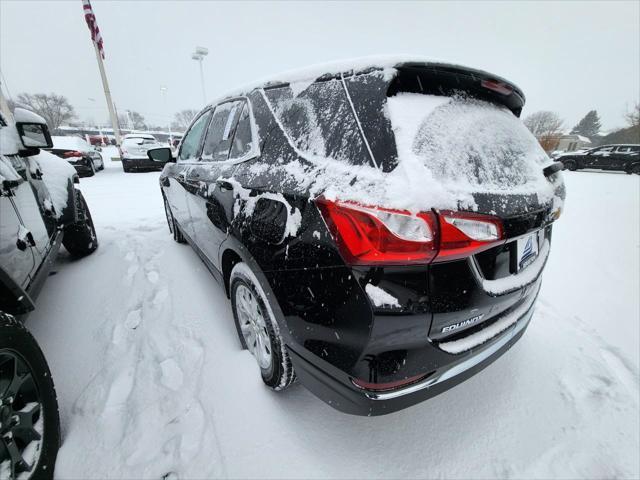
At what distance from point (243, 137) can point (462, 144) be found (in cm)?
125

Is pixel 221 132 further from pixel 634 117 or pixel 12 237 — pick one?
pixel 634 117

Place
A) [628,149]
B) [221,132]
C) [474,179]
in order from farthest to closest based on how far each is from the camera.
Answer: [628,149] → [221,132] → [474,179]

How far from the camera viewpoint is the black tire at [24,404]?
118 cm

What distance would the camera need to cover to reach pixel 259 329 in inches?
70.9

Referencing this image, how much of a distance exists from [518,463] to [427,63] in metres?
1.88

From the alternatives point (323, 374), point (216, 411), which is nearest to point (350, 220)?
point (323, 374)

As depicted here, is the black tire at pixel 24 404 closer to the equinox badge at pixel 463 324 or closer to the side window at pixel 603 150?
the equinox badge at pixel 463 324

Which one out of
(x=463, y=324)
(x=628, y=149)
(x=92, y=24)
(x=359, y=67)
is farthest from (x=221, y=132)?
(x=628, y=149)

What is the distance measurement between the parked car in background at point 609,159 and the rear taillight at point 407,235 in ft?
65.7


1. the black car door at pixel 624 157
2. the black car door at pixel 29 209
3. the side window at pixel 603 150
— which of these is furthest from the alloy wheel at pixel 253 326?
the side window at pixel 603 150

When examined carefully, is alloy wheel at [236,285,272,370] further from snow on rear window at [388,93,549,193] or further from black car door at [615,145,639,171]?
black car door at [615,145,639,171]

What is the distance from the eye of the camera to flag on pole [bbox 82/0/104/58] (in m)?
14.3

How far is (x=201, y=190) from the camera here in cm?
226

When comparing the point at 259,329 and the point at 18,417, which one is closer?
the point at 18,417
